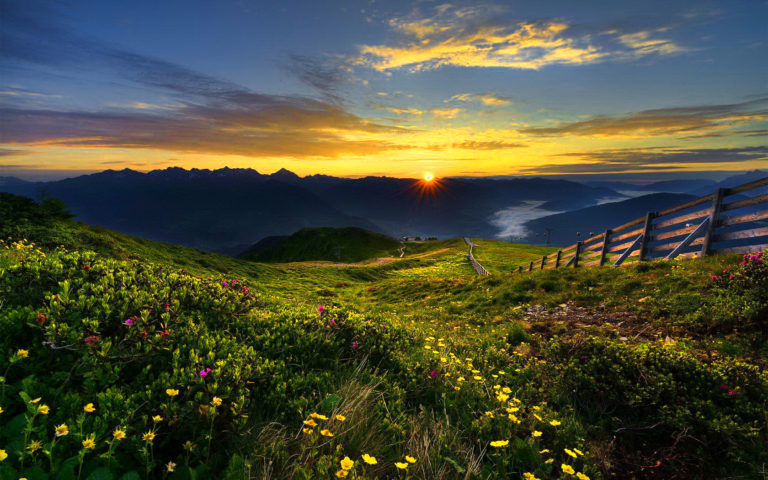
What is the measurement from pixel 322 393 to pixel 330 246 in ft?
446

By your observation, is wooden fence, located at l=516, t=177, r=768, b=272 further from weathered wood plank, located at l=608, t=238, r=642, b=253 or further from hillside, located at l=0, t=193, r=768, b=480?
hillside, located at l=0, t=193, r=768, b=480

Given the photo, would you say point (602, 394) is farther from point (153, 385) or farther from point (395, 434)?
point (153, 385)

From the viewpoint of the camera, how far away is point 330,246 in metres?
138

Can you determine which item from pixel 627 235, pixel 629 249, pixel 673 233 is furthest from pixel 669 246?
pixel 627 235

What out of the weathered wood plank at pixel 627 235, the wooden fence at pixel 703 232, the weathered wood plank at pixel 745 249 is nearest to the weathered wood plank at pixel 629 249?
the wooden fence at pixel 703 232

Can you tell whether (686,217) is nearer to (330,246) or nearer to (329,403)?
(329,403)

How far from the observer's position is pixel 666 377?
166 inches

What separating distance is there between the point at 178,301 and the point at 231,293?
1.31 metres

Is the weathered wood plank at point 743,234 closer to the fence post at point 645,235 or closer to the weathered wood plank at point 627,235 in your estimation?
the fence post at point 645,235

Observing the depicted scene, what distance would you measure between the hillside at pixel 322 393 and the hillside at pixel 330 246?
372ft

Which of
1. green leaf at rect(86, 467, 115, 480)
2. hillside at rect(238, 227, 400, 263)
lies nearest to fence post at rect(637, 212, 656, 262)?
green leaf at rect(86, 467, 115, 480)

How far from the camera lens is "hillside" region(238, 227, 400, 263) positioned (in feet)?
419

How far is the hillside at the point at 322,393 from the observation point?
8.36 ft

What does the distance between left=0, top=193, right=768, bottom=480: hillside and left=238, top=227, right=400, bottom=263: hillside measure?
11348 cm
